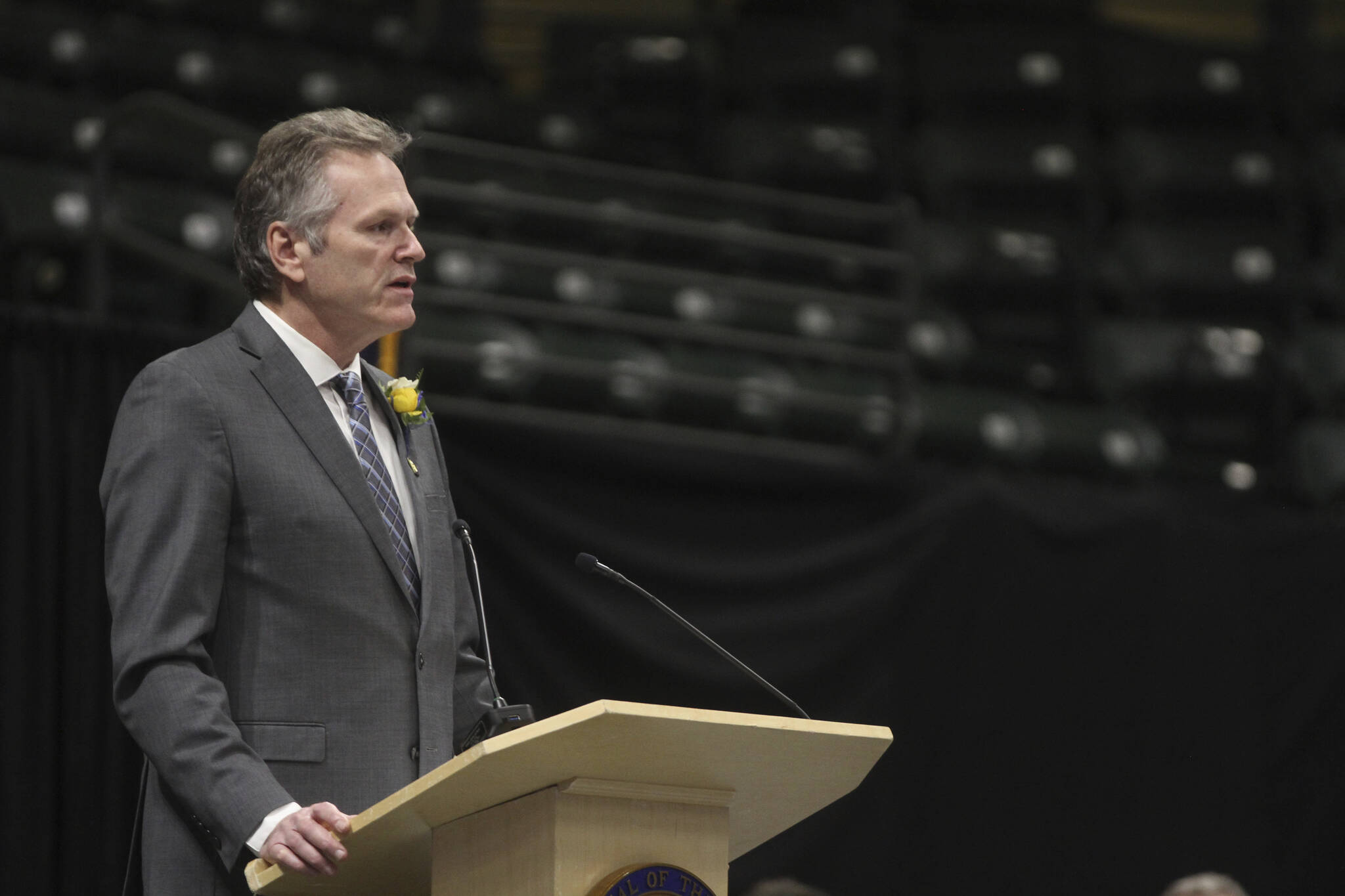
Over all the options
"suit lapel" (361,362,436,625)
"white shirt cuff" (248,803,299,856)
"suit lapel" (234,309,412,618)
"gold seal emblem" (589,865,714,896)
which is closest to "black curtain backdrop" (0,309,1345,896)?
"suit lapel" (361,362,436,625)

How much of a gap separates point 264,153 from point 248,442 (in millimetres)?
400

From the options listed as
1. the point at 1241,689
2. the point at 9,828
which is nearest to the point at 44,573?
the point at 9,828

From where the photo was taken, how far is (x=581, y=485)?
4379 mm

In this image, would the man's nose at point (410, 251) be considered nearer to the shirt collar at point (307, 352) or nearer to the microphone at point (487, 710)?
the shirt collar at point (307, 352)

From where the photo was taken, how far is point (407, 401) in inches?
84.7

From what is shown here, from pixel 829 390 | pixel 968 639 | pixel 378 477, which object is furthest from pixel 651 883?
pixel 829 390

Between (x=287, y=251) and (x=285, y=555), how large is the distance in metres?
0.40

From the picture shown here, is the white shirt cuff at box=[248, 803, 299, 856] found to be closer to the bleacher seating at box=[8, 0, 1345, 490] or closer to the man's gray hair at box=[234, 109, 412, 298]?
the man's gray hair at box=[234, 109, 412, 298]

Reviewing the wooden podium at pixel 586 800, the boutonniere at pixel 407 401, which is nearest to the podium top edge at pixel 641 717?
the wooden podium at pixel 586 800

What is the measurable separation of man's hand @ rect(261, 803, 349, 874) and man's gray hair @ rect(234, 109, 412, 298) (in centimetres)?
69

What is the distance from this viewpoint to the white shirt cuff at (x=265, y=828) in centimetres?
175

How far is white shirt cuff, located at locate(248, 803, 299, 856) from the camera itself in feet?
5.73

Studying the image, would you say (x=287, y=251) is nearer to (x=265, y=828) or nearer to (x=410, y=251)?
(x=410, y=251)

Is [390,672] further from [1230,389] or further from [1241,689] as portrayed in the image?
[1230,389]
